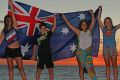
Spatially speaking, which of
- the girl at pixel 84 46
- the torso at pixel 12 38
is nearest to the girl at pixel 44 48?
the torso at pixel 12 38

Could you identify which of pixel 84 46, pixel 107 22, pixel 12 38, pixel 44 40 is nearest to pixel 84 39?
pixel 84 46

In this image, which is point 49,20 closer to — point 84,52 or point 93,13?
point 93,13

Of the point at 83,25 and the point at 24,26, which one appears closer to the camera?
the point at 83,25

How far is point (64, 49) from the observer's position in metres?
13.2

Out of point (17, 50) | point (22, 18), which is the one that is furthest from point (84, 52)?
point (22, 18)

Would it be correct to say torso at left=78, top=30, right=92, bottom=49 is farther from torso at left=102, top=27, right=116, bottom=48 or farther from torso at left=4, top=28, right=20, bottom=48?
torso at left=4, top=28, right=20, bottom=48

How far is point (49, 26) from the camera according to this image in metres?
12.6

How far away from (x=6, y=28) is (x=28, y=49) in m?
1.88

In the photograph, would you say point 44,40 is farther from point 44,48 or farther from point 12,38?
point 12,38

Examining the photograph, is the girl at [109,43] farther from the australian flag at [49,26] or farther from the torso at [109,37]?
the australian flag at [49,26]

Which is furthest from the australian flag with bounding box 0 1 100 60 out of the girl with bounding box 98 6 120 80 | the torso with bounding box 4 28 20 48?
the torso with bounding box 4 28 20 48

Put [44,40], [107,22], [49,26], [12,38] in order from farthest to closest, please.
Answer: [49,26]
[107,22]
[44,40]
[12,38]

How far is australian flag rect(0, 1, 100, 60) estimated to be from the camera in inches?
496

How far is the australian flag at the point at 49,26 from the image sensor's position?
12586mm
